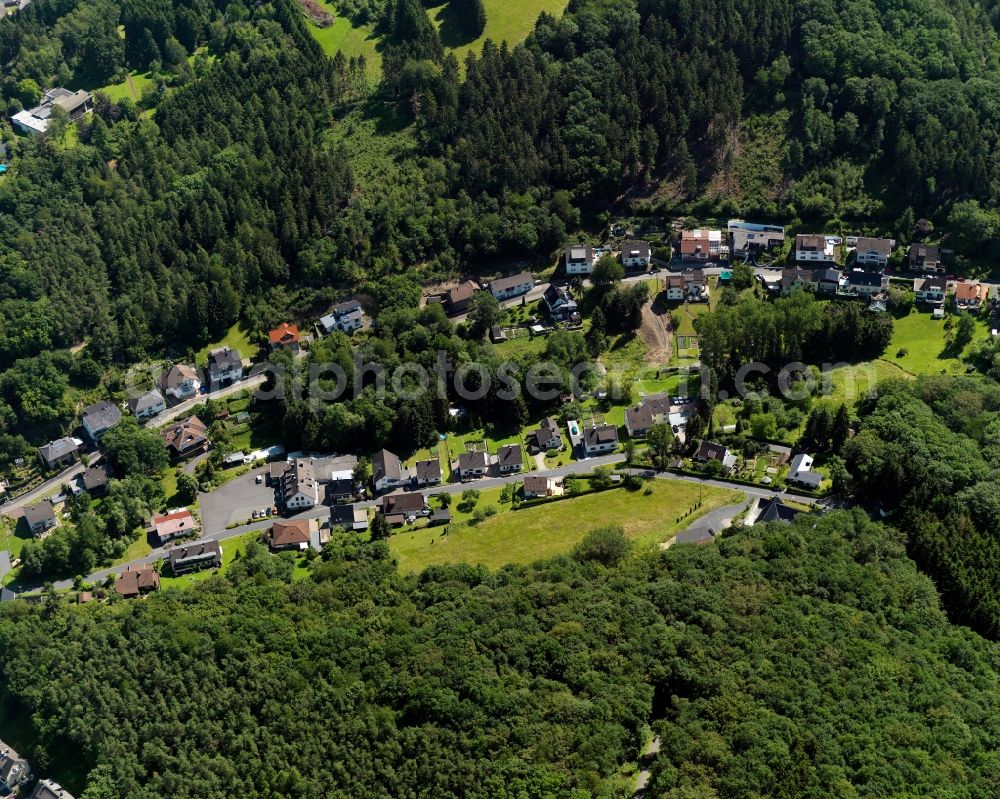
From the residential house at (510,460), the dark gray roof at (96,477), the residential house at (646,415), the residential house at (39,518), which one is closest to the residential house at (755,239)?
the residential house at (646,415)

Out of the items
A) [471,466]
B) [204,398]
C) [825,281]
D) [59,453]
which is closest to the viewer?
[471,466]

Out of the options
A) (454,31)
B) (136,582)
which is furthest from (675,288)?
(136,582)

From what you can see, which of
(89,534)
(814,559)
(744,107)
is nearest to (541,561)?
(814,559)

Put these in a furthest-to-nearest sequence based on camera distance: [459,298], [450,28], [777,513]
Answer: [450,28] → [459,298] → [777,513]

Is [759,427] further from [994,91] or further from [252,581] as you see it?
[994,91]

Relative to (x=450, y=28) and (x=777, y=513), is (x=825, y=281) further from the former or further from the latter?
(x=450, y=28)

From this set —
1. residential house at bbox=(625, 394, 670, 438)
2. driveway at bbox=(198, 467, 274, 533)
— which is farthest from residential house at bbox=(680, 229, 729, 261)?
driveway at bbox=(198, 467, 274, 533)
